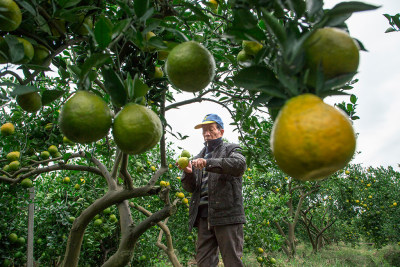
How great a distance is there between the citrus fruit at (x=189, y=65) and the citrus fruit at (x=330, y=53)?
307mm

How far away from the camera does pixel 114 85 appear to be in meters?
0.74

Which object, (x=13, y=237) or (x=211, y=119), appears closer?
(x=13, y=237)

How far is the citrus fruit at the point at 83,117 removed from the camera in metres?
0.70

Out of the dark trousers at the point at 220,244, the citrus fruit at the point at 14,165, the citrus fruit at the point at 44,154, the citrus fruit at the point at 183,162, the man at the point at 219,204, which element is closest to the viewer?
the citrus fruit at the point at 14,165

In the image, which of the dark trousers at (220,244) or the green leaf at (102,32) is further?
the dark trousers at (220,244)

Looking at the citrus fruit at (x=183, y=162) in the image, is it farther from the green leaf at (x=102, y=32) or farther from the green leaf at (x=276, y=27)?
the green leaf at (x=276, y=27)

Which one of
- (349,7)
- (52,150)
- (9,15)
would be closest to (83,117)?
(9,15)

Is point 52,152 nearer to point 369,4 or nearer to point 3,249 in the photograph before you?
point 3,249

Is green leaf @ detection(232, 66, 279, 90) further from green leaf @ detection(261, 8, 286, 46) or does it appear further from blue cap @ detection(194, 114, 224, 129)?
blue cap @ detection(194, 114, 224, 129)

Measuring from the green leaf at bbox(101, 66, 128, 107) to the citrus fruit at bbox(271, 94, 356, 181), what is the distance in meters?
0.45

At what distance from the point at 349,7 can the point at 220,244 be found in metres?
2.85

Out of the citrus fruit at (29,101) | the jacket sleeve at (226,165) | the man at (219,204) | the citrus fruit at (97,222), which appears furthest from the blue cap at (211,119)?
the citrus fruit at (29,101)

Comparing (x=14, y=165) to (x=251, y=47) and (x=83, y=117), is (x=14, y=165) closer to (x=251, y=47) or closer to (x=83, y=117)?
(x=83, y=117)

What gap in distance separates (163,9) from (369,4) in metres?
0.68
